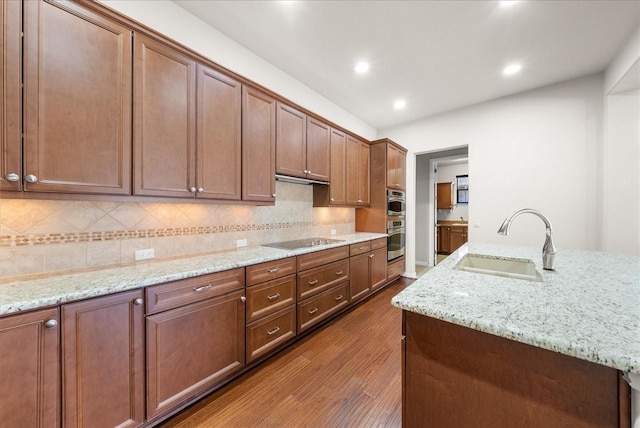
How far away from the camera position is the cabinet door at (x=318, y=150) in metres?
2.78

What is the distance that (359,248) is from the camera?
3.11m

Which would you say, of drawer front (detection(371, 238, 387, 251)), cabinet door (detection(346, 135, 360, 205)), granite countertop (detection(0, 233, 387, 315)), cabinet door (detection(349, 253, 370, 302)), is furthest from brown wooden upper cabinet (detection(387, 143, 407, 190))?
granite countertop (detection(0, 233, 387, 315))

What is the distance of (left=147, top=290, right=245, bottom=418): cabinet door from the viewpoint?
135cm

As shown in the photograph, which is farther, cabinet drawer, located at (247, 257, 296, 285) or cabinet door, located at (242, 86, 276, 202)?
cabinet door, located at (242, 86, 276, 202)

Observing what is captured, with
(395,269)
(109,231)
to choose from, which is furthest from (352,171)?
(109,231)

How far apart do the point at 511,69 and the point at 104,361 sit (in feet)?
14.4

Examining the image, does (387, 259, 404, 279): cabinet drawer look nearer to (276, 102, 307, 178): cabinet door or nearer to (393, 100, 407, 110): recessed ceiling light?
(276, 102, 307, 178): cabinet door

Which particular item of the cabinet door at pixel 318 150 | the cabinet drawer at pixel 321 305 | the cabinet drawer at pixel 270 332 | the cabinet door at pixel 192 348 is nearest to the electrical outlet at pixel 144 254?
the cabinet door at pixel 192 348

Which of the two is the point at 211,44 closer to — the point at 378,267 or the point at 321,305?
the point at 321,305

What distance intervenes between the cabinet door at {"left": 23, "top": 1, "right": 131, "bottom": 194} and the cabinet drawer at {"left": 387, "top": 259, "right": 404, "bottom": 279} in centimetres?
355

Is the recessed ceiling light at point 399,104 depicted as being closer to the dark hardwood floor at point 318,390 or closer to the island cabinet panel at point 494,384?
the dark hardwood floor at point 318,390

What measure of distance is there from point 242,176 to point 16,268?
4.61ft

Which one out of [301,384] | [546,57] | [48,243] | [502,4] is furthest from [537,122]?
[48,243]

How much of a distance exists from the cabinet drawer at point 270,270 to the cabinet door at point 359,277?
105 cm
